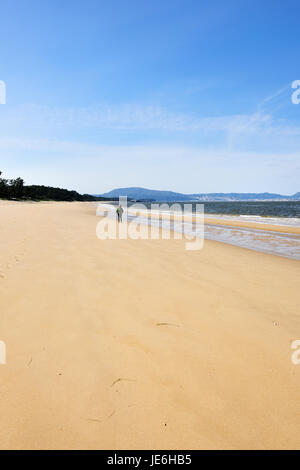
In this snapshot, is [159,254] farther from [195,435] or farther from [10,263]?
[195,435]

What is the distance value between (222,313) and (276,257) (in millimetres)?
7113

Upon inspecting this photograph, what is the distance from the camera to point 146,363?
306cm

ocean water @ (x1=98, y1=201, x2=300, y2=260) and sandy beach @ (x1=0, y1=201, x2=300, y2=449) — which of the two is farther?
ocean water @ (x1=98, y1=201, x2=300, y2=260)

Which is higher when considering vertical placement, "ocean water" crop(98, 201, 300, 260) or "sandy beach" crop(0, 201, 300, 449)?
"ocean water" crop(98, 201, 300, 260)

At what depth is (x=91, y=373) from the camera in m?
2.85

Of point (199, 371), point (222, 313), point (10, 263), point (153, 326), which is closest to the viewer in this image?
point (199, 371)

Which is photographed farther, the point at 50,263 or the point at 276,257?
the point at 276,257

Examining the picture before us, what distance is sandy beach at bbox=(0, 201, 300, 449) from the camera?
2188 millimetres

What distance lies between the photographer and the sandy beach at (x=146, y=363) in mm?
2188

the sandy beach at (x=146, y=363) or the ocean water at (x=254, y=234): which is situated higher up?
the ocean water at (x=254, y=234)

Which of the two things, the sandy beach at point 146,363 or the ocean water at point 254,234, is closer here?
the sandy beach at point 146,363

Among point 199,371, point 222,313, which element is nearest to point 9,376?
point 199,371
